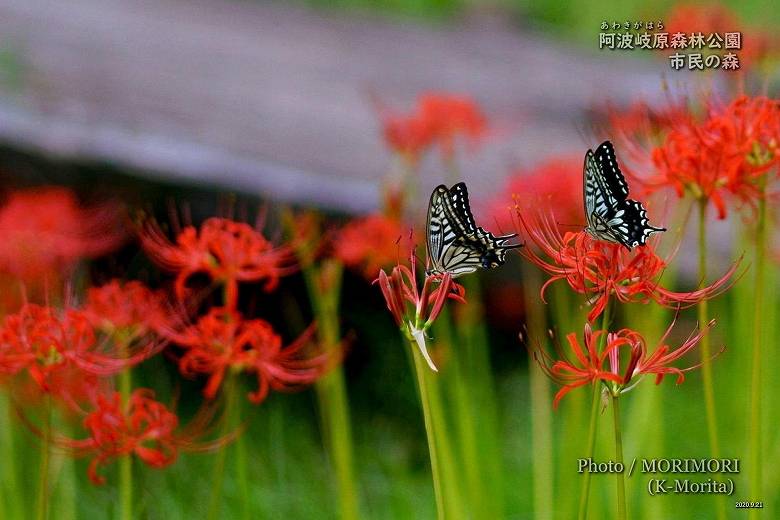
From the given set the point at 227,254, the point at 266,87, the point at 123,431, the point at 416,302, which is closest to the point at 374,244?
the point at 227,254

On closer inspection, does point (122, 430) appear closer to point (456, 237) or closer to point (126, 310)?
point (126, 310)

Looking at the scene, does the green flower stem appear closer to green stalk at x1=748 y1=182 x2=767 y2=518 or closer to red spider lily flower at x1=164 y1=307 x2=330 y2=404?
red spider lily flower at x1=164 y1=307 x2=330 y2=404

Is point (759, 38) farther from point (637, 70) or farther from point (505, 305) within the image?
point (637, 70)

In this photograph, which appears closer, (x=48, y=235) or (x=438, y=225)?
(x=438, y=225)

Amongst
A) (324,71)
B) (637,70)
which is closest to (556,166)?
(324,71)

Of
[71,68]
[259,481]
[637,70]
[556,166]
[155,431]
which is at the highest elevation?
[637,70]

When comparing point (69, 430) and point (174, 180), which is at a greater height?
point (174, 180)
